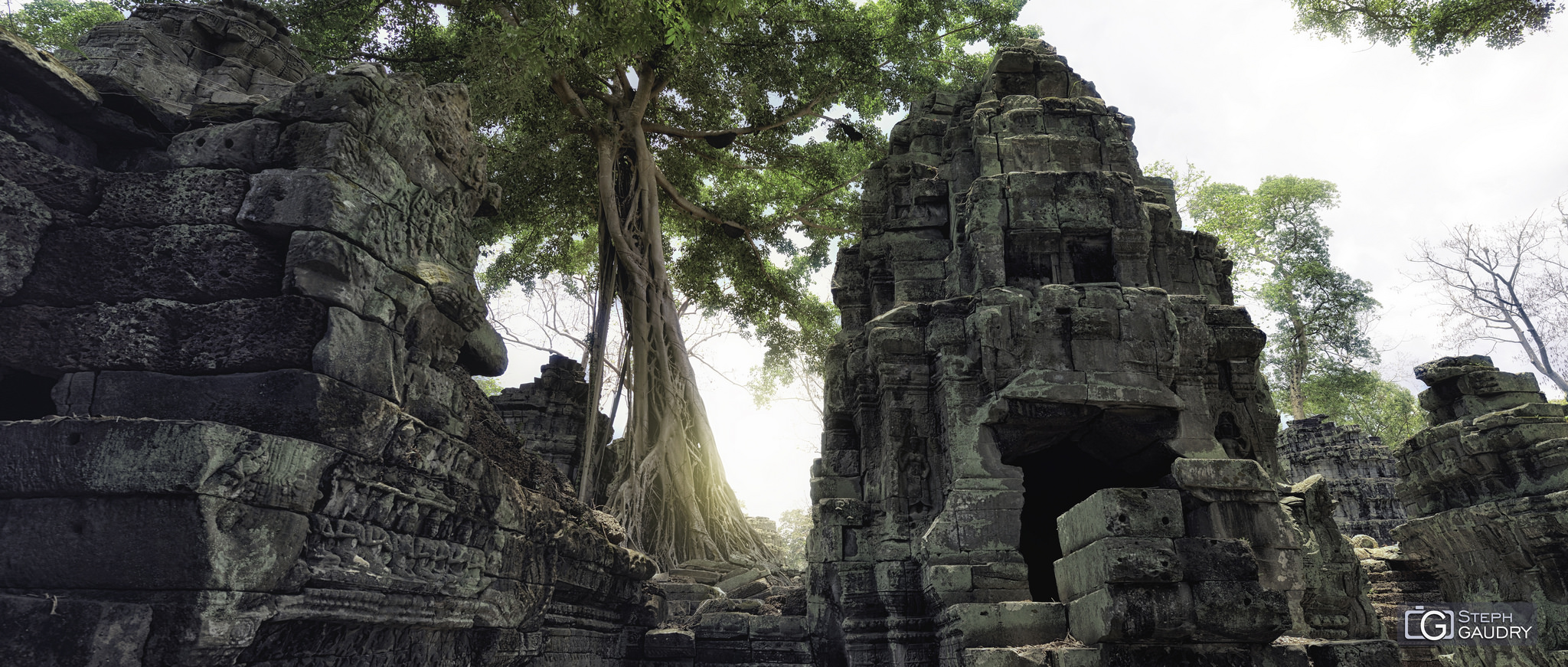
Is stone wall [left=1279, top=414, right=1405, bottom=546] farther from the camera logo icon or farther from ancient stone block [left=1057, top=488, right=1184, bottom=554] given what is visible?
ancient stone block [left=1057, top=488, right=1184, bottom=554]

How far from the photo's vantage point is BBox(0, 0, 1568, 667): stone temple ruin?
2.41 m

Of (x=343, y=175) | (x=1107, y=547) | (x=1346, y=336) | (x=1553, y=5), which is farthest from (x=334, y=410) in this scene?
(x=1346, y=336)

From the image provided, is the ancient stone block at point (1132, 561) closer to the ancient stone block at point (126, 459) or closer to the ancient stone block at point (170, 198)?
the ancient stone block at point (126, 459)

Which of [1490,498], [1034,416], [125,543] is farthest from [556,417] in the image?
[1490,498]

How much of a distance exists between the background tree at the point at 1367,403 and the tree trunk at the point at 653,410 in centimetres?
1598

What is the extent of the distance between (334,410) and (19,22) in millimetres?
10214

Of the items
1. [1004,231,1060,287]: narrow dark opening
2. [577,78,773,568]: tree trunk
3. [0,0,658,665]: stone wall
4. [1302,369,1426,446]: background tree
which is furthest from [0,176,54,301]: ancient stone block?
[1302,369,1426,446]: background tree

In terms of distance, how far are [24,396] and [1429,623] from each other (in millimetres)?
8987

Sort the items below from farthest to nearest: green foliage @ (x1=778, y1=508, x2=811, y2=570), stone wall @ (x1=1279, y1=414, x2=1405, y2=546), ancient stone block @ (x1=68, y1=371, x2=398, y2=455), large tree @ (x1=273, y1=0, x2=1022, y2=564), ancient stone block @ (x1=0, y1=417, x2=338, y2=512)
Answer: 1. green foliage @ (x1=778, y1=508, x2=811, y2=570)
2. stone wall @ (x1=1279, y1=414, x2=1405, y2=546)
3. large tree @ (x1=273, y1=0, x2=1022, y2=564)
4. ancient stone block @ (x1=68, y1=371, x2=398, y2=455)
5. ancient stone block @ (x1=0, y1=417, x2=338, y2=512)

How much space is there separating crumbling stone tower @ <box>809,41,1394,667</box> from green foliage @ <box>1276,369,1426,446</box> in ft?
52.1

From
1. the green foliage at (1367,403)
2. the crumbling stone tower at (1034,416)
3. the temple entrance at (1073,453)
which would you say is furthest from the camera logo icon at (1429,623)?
the green foliage at (1367,403)

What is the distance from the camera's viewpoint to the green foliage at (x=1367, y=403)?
1978 centimetres

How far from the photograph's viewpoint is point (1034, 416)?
16.2ft

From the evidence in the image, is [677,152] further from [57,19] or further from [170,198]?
[170,198]
